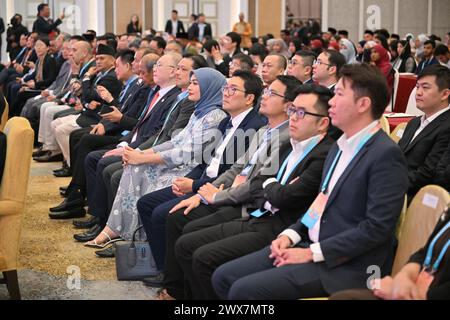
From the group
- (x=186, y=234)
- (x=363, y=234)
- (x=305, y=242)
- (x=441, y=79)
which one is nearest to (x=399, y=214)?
(x=363, y=234)

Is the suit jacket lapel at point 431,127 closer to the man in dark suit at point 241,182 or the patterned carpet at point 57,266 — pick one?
the man in dark suit at point 241,182

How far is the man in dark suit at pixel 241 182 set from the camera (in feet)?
12.5

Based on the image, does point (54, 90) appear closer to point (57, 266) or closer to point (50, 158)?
point (50, 158)

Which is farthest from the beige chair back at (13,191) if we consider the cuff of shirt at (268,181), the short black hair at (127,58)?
the short black hair at (127,58)

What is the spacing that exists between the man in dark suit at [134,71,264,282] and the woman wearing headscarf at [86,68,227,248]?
27 centimetres

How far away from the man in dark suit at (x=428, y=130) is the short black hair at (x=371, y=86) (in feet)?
3.66

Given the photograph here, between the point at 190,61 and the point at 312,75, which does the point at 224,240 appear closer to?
the point at 190,61

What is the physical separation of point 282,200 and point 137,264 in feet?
4.58

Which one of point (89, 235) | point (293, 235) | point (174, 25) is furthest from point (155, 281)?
point (174, 25)

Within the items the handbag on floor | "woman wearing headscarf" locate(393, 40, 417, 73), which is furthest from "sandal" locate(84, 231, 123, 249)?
"woman wearing headscarf" locate(393, 40, 417, 73)

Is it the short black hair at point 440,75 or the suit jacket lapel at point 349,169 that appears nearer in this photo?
the suit jacket lapel at point 349,169

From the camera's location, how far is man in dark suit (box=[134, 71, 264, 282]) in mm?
4316
